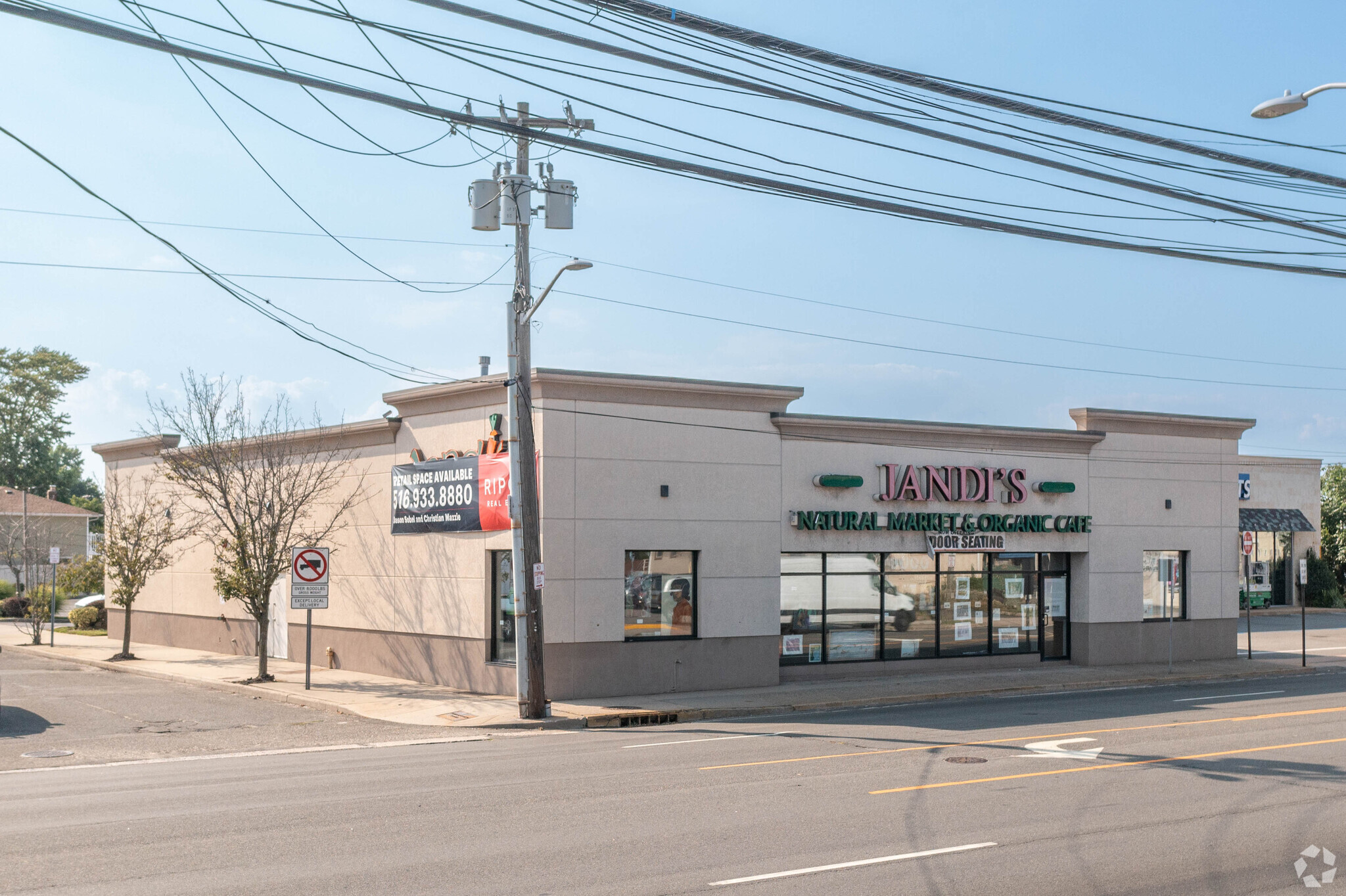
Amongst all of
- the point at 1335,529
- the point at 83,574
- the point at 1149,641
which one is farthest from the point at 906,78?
the point at 1335,529

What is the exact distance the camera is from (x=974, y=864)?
9.11 meters

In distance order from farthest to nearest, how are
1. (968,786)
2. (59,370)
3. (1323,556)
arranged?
(59,370)
(1323,556)
(968,786)

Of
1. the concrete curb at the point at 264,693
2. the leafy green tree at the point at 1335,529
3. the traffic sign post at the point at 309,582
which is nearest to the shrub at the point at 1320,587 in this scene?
the leafy green tree at the point at 1335,529

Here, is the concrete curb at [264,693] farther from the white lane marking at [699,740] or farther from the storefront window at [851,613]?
the storefront window at [851,613]

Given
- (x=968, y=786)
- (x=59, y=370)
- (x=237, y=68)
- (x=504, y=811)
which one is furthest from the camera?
(x=59, y=370)

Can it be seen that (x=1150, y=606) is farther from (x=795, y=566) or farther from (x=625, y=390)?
(x=625, y=390)

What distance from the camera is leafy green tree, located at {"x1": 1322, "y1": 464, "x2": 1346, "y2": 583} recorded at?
56.2m

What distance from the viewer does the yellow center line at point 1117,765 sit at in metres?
12.4

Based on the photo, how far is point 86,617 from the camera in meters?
39.8

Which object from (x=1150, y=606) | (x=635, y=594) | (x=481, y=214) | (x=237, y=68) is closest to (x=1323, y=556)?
(x=1150, y=606)

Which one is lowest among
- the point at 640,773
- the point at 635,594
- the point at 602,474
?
the point at 640,773

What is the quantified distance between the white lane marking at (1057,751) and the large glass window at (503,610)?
1042 centimetres

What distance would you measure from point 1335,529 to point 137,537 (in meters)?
54.1

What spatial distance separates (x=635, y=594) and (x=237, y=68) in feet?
45.9
